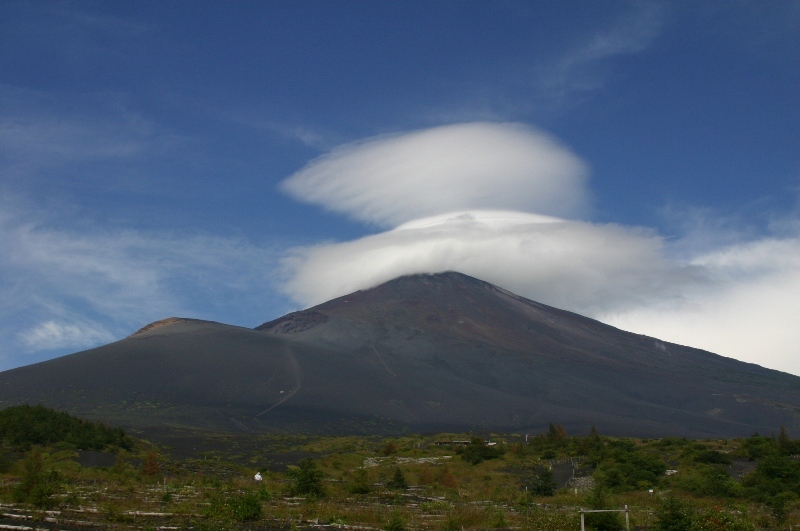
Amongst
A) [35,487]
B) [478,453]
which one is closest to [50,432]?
[35,487]

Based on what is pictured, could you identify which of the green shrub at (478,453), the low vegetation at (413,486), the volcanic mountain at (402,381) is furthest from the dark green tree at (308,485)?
the volcanic mountain at (402,381)

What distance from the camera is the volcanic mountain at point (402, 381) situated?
116 meters

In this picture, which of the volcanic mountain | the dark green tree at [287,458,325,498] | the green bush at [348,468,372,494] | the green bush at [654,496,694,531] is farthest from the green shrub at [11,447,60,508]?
the volcanic mountain

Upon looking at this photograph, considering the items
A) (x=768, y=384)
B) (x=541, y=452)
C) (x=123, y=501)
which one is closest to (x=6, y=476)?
(x=123, y=501)

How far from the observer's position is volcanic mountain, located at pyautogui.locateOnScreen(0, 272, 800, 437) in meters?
116

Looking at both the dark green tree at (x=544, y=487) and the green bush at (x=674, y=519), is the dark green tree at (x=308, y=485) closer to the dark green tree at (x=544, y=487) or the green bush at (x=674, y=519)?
the dark green tree at (x=544, y=487)

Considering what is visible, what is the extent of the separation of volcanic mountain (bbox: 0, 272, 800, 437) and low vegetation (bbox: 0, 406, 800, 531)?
52.0 metres

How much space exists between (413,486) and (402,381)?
350 ft

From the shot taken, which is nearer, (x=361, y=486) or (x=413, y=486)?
(x=361, y=486)

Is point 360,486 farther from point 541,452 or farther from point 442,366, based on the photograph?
point 442,366

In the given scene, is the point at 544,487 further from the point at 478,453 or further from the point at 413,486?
the point at 478,453

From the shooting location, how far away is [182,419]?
4114 inches

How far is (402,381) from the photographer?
143 metres

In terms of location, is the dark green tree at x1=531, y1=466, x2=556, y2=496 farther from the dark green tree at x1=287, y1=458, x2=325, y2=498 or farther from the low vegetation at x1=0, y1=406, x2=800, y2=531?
the dark green tree at x1=287, y1=458, x2=325, y2=498
